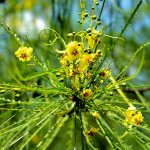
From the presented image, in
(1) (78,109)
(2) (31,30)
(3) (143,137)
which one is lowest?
(3) (143,137)

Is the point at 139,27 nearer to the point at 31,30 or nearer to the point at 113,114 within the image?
the point at 31,30

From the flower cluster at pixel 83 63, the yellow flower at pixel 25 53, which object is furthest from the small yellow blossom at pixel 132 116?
the yellow flower at pixel 25 53

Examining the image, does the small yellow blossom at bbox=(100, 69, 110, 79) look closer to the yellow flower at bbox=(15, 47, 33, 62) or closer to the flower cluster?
the flower cluster

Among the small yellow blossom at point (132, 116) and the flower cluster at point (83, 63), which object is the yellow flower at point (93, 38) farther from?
the small yellow blossom at point (132, 116)

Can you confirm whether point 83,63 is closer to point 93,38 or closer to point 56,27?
point 93,38

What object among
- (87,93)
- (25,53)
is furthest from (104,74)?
(25,53)

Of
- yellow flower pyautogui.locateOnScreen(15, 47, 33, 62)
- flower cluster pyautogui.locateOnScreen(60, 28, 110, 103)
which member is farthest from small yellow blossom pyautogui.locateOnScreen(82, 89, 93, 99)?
yellow flower pyautogui.locateOnScreen(15, 47, 33, 62)

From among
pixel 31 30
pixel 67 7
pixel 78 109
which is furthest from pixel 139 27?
pixel 78 109
